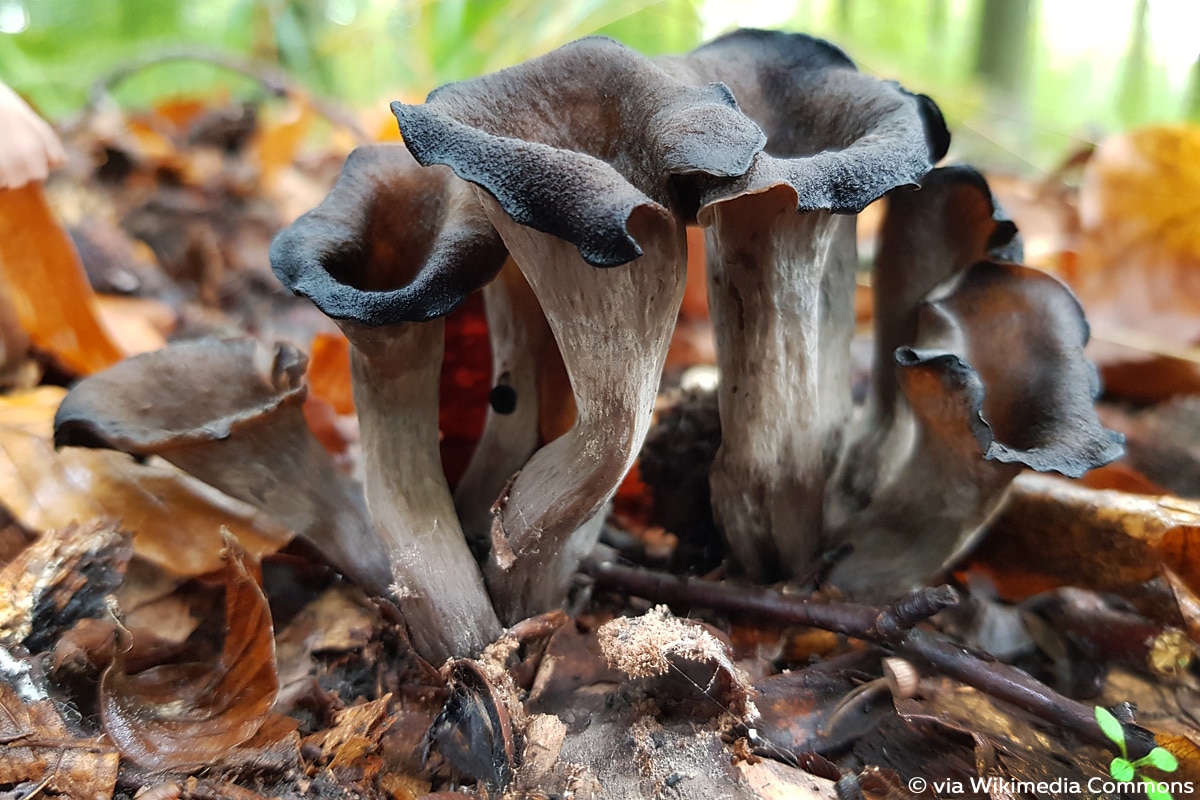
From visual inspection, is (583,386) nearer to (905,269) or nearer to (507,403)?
(507,403)

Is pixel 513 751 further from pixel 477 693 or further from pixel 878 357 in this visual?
pixel 878 357

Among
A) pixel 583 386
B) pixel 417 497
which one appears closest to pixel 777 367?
pixel 583 386

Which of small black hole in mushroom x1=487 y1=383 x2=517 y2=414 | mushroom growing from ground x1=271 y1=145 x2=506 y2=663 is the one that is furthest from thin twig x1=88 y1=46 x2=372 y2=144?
small black hole in mushroom x1=487 y1=383 x2=517 y2=414

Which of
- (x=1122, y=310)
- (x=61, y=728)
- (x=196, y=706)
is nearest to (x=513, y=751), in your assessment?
(x=196, y=706)

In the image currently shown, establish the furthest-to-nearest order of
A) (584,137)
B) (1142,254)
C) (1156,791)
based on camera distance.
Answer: (1142,254)
(584,137)
(1156,791)

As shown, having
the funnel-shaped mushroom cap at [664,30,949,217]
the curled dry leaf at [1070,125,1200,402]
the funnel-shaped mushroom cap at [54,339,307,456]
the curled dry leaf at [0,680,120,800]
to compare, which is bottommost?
the curled dry leaf at [1070,125,1200,402]

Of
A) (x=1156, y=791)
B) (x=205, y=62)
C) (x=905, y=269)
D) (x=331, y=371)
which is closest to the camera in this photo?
(x=1156, y=791)

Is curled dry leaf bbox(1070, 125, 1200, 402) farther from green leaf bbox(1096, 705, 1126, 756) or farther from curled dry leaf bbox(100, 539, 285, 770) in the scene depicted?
curled dry leaf bbox(100, 539, 285, 770)

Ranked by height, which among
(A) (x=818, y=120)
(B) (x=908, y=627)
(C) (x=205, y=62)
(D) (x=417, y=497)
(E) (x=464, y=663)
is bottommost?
(B) (x=908, y=627)

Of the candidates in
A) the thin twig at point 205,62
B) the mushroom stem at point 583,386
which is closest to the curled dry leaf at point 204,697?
the mushroom stem at point 583,386
